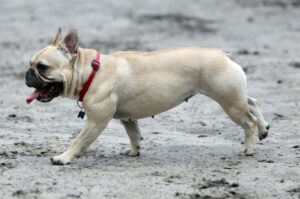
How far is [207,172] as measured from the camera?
7.05 meters

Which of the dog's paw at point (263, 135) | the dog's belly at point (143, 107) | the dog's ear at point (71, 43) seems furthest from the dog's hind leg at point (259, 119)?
the dog's ear at point (71, 43)

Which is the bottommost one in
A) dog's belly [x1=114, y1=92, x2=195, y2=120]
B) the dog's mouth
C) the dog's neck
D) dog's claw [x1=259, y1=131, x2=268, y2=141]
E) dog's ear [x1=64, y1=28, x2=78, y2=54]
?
dog's claw [x1=259, y1=131, x2=268, y2=141]

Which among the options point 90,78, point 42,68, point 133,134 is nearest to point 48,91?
point 42,68

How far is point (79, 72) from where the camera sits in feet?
23.9

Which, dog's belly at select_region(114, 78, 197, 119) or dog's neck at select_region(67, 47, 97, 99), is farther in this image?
dog's belly at select_region(114, 78, 197, 119)

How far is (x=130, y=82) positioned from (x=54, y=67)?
28.9 inches

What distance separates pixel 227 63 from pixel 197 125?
1.98 metres

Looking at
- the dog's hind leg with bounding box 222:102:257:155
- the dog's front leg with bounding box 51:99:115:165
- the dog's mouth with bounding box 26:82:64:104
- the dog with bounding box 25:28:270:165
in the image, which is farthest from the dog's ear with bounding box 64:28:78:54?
the dog's hind leg with bounding box 222:102:257:155

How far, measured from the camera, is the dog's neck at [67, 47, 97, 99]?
725 cm

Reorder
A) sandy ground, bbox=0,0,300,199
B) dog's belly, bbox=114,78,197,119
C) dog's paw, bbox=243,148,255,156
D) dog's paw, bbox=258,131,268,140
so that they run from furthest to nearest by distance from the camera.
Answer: dog's paw, bbox=258,131,268,140 → dog's paw, bbox=243,148,255,156 → dog's belly, bbox=114,78,197,119 → sandy ground, bbox=0,0,300,199

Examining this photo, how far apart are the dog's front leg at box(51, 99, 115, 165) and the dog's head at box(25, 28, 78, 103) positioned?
1.13ft

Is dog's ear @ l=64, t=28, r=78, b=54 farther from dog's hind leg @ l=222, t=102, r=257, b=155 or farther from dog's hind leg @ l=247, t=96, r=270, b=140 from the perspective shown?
dog's hind leg @ l=247, t=96, r=270, b=140

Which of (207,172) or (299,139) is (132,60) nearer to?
(207,172)

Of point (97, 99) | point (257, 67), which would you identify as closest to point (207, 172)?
point (97, 99)
